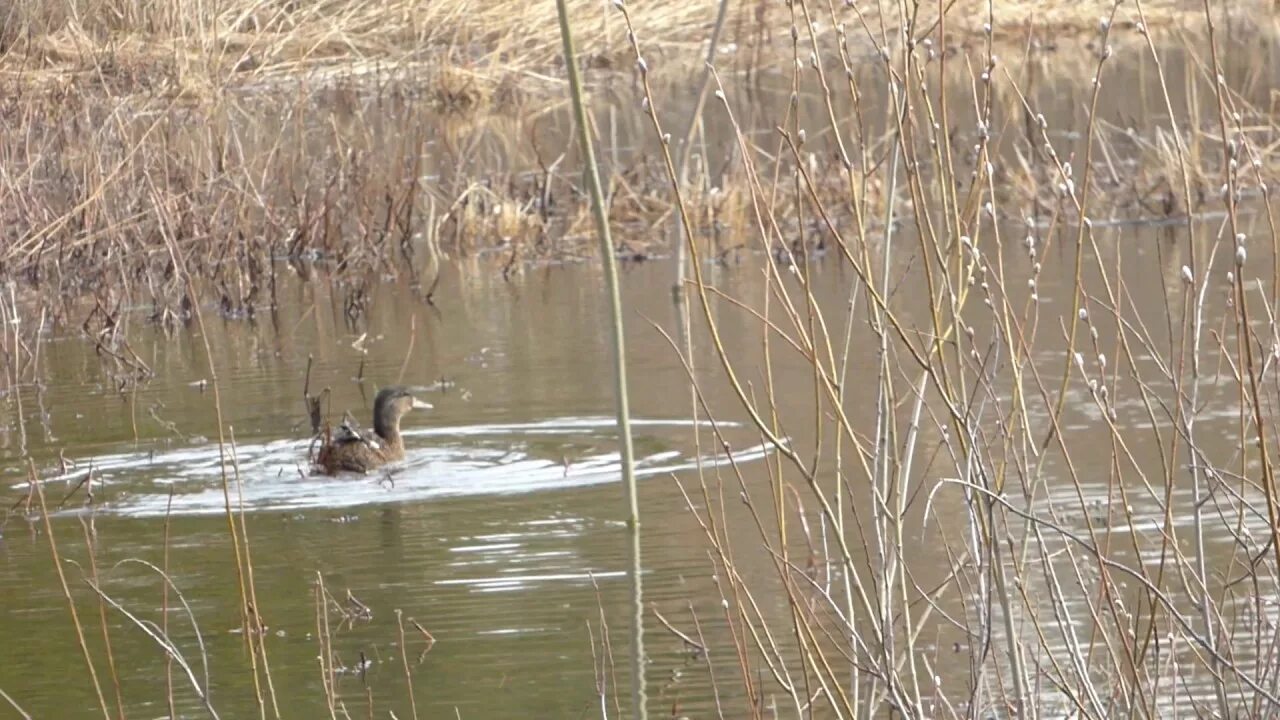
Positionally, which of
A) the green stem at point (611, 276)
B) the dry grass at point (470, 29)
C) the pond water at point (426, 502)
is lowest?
the pond water at point (426, 502)

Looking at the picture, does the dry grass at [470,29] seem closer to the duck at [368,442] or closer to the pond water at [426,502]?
the pond water at [426,502]

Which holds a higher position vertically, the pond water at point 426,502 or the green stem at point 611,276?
the green stem at point 611,276

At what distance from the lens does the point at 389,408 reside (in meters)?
9.35

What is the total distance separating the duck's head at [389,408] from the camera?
9.21 m

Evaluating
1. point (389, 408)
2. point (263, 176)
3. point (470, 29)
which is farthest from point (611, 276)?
point (470, 29)

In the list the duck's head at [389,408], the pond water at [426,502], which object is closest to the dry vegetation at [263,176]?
the pond water at [426,502]

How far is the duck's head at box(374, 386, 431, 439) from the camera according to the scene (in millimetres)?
9211

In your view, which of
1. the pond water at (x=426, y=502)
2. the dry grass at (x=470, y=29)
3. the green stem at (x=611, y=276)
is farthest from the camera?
the dry grass at (x=470, y=29)

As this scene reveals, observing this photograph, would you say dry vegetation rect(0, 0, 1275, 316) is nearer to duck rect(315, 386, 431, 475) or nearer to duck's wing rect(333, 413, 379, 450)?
duck rect(315, 386, 431, 475)

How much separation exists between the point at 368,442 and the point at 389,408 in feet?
1.45

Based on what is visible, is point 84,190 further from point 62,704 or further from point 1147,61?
point 1147,61

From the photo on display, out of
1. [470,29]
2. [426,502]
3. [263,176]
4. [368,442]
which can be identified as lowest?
[426,502]

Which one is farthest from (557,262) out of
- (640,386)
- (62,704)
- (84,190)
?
(62,704)

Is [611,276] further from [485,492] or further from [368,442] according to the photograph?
[368,442]
